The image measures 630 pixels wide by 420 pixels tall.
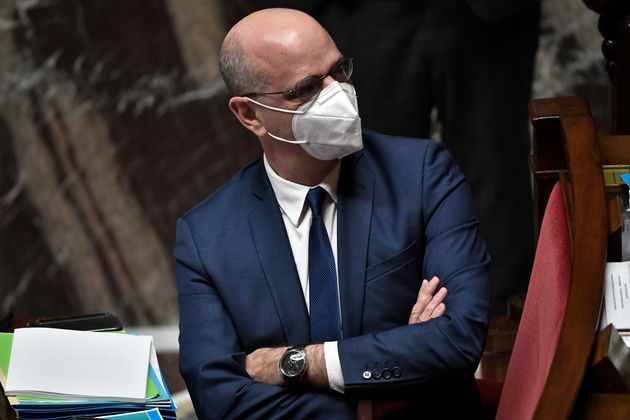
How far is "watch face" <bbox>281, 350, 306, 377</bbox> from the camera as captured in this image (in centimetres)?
243

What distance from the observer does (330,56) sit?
2566 millimetres

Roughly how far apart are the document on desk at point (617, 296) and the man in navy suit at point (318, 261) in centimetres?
58

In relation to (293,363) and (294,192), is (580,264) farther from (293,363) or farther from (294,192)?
(294,192)

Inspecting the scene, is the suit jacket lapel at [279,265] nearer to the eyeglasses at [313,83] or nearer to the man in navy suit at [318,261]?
the man in navy suit at [318,261]

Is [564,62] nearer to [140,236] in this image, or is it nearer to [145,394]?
[140,236]

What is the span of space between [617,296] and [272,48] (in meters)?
1.02

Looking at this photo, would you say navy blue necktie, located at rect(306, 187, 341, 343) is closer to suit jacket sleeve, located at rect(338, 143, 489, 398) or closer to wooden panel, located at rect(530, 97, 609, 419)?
suit jacket sleeve, located at rect(338, 143, 489, 398)

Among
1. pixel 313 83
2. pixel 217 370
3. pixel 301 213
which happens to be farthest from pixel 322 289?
pixel 313 83

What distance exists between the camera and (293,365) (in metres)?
2.44

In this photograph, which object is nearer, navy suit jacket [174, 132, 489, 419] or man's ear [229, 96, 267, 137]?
navy suit jacket [174, 132, 489, 419]

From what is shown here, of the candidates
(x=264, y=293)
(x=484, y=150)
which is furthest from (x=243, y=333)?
(x=484, y=150)

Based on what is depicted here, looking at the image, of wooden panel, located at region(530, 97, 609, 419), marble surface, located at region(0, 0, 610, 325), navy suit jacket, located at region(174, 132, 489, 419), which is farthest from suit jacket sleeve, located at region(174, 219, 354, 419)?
marble surface, located at region(0, 0, 610, 325)

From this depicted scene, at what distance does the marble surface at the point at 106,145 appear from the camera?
4.59 m

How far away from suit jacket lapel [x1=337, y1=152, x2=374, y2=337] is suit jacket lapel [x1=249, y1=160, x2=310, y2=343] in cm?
9
